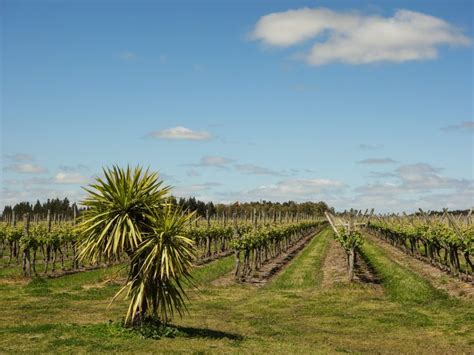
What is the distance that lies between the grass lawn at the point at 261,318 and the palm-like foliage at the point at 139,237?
1.00 meters

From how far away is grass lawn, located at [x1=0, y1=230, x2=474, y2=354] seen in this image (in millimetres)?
18016

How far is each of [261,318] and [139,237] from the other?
10.0 meters

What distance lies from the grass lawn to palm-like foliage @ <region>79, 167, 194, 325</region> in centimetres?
100

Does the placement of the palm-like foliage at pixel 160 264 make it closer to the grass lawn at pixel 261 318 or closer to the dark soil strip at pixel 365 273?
the grass lawn at pixel 261 318

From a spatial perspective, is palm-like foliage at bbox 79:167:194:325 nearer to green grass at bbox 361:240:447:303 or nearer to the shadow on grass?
the shadow on grass

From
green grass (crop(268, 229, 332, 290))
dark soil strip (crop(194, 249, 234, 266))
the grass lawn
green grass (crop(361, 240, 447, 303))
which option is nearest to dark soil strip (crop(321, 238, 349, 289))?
green grass (crop(268, 229, 332, 290))

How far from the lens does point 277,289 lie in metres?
36.8

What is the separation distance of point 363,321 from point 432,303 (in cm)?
697

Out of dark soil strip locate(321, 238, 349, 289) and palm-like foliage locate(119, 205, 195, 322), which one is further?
dark soil strip locate(321, 238, 349, 289)

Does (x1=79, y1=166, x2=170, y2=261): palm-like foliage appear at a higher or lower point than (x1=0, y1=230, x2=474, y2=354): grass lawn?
higher

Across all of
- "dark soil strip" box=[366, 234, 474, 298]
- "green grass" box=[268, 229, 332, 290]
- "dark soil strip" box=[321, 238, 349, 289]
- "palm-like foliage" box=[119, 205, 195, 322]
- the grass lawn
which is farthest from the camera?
"dark soil strip" box=[321, 238, 349, 289]

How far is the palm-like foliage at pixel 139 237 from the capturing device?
18359 mm

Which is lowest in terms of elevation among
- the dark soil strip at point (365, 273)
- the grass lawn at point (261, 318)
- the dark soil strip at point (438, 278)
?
the grass lawn at point (261, 318)

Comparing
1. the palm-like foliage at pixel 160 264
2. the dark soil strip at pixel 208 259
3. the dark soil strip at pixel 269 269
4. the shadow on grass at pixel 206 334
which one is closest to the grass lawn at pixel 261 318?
the shadow on grass at pixel 206 334
